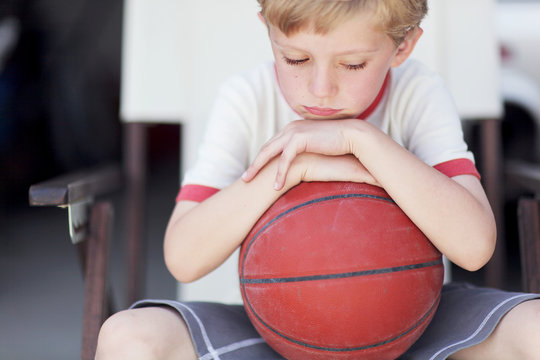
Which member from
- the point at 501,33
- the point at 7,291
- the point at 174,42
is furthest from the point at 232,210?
the point at 501,33

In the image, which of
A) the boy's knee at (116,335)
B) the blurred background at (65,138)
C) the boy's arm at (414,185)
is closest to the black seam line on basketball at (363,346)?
the boy's arm at (414,185)

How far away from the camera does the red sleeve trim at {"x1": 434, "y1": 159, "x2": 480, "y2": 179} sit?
126 centimetres

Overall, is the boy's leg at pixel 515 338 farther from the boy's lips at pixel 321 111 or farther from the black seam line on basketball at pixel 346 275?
the boy's lips at pixel 321 111

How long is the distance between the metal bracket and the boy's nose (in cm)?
68

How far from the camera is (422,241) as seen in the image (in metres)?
1.13

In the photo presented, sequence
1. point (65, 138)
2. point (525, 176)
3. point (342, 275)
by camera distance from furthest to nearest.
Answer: point (65, 138) < point (525, 176) < point (342, 275)

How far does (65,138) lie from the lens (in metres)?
4.75

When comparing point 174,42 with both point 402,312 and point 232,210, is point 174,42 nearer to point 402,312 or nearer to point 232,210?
point 232,210

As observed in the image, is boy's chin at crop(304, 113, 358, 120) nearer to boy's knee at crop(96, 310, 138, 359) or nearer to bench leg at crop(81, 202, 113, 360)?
boy's knee at crop(96, 310, 138, 359)

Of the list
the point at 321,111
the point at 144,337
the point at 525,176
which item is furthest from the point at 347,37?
the point at 525,176

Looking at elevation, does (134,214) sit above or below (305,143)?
below

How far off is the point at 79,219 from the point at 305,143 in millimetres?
675

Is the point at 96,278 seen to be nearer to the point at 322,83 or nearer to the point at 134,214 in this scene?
the point at 134,214

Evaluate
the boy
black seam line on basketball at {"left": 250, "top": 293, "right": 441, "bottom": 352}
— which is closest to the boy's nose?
the boy
